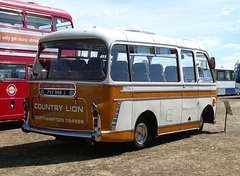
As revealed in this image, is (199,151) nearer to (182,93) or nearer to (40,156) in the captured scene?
(182,93)

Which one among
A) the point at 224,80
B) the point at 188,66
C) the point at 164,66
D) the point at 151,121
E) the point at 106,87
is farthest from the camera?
the point at 224,80

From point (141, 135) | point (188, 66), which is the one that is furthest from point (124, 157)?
point (188, 66)

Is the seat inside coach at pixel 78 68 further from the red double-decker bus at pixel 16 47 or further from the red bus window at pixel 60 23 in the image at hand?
the red bus window at pixel 60 23

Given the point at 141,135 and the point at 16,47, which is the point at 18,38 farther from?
the point at 141,135

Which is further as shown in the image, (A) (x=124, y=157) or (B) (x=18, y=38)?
(B) (x=18, y=38)

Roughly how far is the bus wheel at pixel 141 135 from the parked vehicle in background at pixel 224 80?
101ft

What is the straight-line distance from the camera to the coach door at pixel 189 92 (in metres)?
10.6

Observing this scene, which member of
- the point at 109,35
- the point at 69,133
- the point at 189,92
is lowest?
the point at 69,133

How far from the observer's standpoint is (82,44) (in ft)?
28.2

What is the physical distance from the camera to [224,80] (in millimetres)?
40281

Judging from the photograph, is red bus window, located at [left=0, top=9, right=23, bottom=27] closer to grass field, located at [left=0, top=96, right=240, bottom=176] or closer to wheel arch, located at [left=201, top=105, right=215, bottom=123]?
grass field, located at [left=0, top=96, right=240, bottom=176]

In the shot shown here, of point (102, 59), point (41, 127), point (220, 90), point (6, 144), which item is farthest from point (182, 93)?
point (220, 90)

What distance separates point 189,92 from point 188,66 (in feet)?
2.46

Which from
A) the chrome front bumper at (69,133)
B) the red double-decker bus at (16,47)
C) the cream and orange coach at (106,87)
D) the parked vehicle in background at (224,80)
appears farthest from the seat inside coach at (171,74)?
the parked vehicle in background at (224,80)
